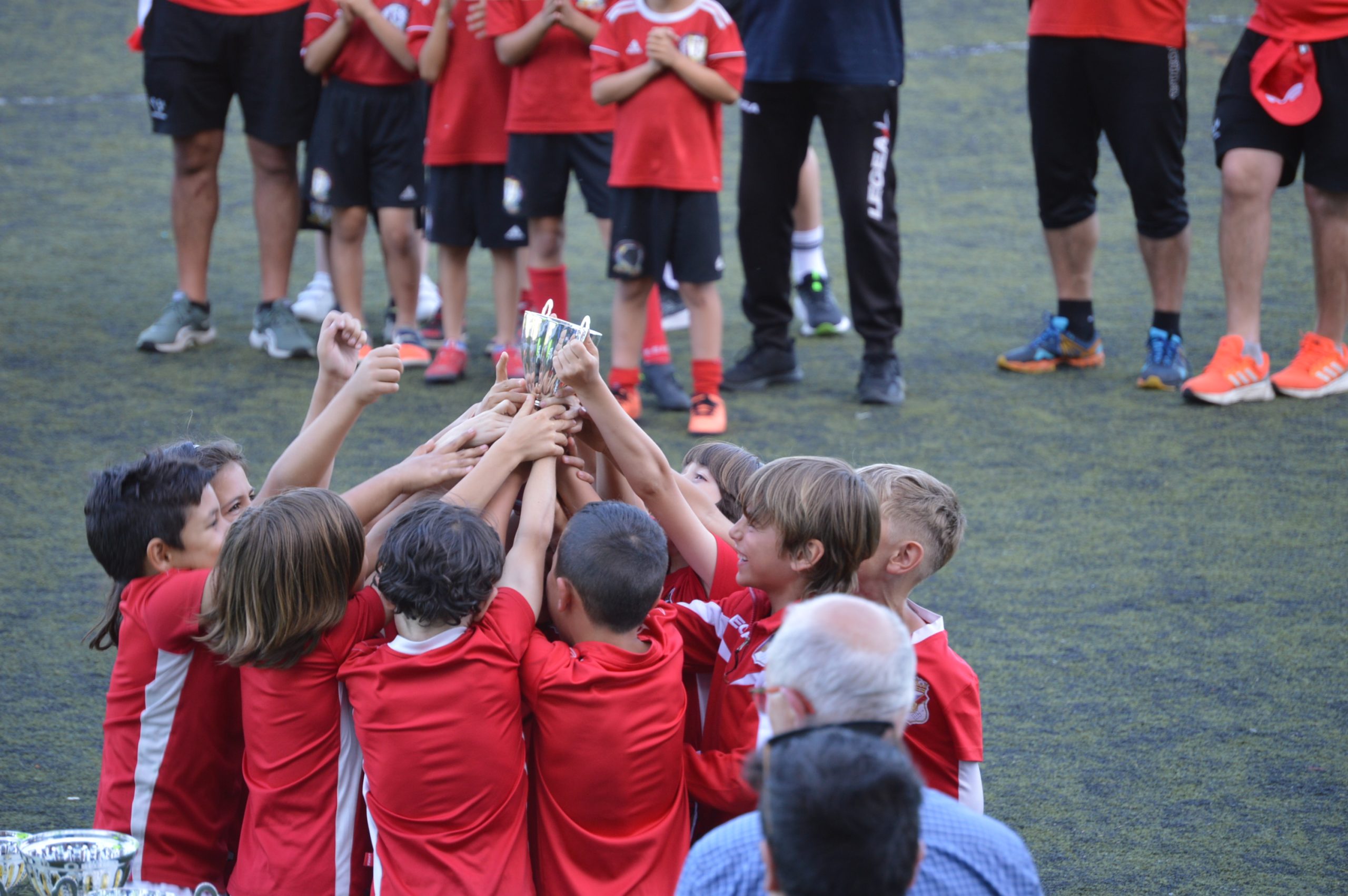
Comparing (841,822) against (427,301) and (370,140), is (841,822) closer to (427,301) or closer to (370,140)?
(370,140)

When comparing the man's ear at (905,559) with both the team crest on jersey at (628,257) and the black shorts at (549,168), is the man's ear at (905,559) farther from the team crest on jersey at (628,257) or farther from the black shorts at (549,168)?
the black shorts at (549,168)

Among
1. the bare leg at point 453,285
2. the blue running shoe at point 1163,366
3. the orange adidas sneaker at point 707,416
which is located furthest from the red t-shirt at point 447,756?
the blue running shoe at point 1163,366

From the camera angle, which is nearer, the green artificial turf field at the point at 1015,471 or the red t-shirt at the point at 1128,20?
the green artificial turf field at the point at 1015,471

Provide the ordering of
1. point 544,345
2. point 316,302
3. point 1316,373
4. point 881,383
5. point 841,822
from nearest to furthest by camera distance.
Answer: point 841,822
point 544,345
point 1316,373
point 881,383
point 316,302

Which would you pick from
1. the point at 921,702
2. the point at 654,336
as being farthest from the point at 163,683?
the point at 654,336

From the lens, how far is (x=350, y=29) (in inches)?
188

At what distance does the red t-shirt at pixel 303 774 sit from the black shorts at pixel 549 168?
9.61 ft

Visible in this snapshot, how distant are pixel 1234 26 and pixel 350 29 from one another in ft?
24.7

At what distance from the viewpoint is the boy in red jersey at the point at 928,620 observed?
184 cm

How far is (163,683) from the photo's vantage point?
6.46 ft

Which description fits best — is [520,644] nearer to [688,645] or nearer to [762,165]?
[688,645]

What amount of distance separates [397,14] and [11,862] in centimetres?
370

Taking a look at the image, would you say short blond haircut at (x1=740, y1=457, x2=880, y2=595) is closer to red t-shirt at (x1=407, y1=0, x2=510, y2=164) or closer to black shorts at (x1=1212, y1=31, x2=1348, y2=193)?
black shorts at (x1=1212, y1=31, x2=1348, y2=193)

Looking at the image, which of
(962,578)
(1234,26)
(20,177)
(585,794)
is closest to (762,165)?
(962,578)
